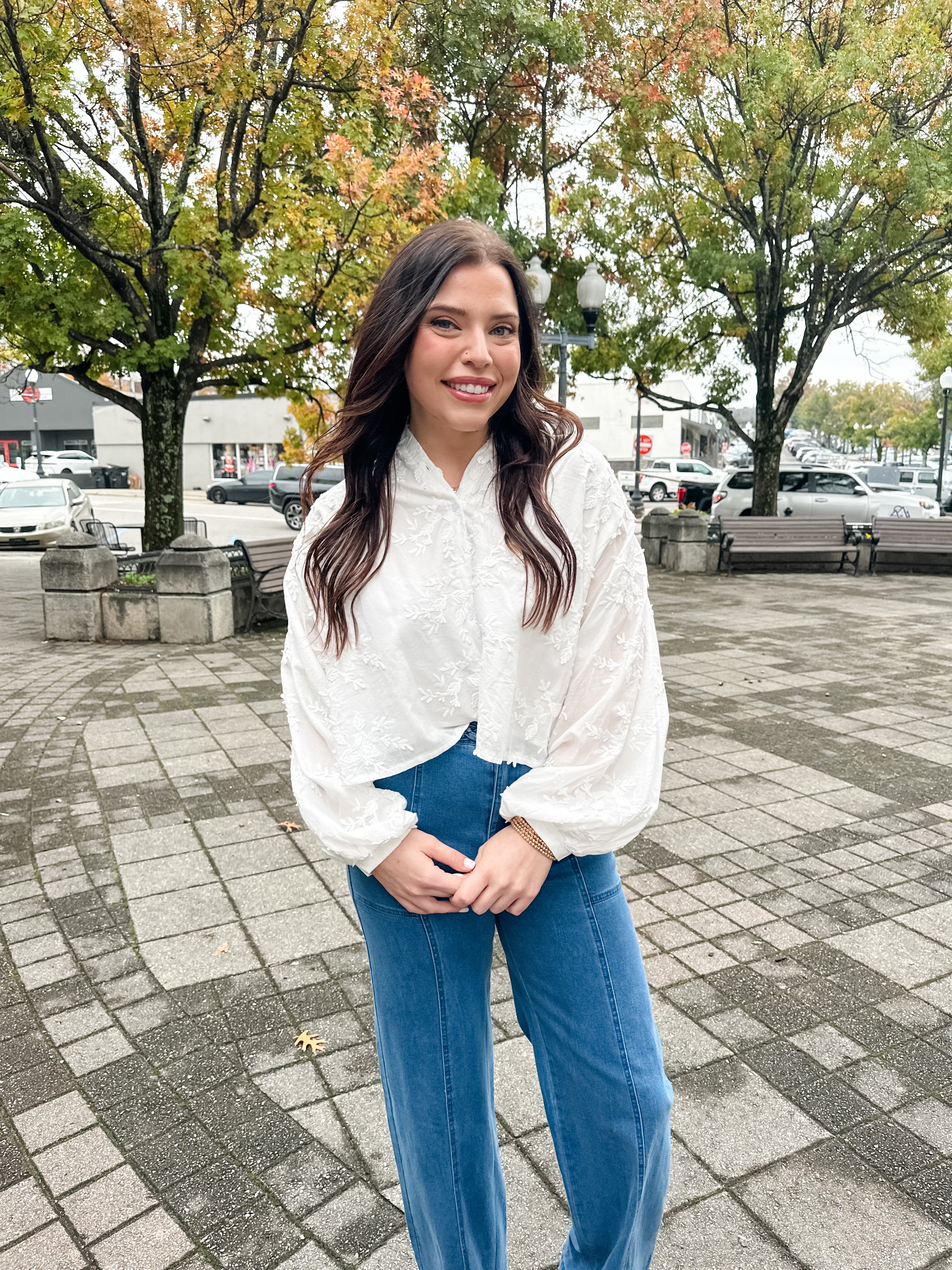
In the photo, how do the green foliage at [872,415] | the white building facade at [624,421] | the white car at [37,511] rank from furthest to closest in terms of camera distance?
the white building facade at [624,421] → the green foliage at [872,415] → the white car at [37,511]

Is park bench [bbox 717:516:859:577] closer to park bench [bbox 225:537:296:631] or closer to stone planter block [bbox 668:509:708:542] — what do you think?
stone planter block [bbox 668:509:708:542]

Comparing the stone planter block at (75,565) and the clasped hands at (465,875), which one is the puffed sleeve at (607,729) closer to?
the clasped hands at (465,875)

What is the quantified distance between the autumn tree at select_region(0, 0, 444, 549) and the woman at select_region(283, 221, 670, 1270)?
8008 mm

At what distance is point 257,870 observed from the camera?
4.00 meters

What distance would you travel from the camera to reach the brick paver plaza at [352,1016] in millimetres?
2154

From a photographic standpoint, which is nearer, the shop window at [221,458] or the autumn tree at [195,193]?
the autumn tree at [195,193]

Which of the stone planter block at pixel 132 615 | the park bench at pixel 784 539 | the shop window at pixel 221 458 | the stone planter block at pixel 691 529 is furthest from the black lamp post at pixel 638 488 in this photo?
the shop window at pixel 221 458

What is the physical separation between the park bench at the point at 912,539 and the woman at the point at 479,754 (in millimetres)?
14588

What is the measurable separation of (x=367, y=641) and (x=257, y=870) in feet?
9.06

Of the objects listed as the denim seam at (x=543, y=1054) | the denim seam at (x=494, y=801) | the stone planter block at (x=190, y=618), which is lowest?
the stone planter block at (x=190, y=618)

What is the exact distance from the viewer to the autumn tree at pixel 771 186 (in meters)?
12.9


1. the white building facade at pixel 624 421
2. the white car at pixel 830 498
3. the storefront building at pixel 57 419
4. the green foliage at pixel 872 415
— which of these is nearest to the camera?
the white car at pixel 830 498

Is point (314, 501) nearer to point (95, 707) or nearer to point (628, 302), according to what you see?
point (95, 707)

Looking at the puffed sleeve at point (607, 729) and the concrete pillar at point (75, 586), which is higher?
the puffed sleeve at point (607, 729)
